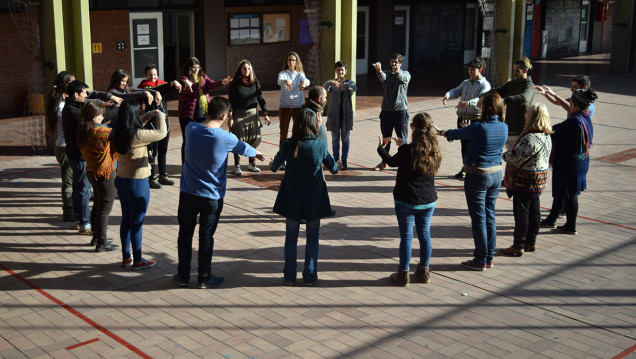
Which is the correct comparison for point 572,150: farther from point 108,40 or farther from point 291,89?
point 108,40

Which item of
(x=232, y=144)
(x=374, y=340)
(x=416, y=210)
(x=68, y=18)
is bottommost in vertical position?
(x=374, y=340)

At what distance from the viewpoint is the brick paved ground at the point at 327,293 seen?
5.84 m

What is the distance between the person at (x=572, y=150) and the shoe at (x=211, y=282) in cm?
402

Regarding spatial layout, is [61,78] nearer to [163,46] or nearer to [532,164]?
[532,164]

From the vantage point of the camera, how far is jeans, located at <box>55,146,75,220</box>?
8.63m

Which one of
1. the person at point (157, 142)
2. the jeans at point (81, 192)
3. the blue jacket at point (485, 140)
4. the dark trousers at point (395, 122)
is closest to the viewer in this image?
the blue jacket at point (485, 140)

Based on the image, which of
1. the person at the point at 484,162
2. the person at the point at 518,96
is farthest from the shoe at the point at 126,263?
the person at the point at 518,96

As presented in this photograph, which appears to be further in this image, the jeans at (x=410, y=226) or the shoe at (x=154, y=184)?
the shoe at (x=154, y=184)

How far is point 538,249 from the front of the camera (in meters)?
8.08

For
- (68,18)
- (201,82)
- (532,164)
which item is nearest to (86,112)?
(201,82)

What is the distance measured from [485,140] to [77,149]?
4.38 metres

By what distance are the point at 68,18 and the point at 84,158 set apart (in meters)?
5.41

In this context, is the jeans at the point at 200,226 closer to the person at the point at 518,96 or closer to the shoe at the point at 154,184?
the shoe at the point at 154,184

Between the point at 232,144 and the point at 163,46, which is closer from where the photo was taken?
the point at 232,144
